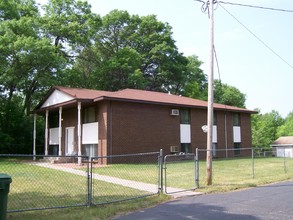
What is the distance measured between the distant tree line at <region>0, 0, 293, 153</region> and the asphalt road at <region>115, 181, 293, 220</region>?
505 inches

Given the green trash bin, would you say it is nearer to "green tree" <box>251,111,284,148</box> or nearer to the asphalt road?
the asphalt road

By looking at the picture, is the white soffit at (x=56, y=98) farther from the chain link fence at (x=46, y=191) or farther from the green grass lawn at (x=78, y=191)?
the chain link fence at (x=46, y=191)

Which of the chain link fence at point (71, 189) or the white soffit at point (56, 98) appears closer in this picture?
the chain link fence at point (71, 189)

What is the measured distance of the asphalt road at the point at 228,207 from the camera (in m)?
8.00

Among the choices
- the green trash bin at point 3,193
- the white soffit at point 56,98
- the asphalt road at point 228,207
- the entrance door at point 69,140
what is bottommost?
the asphalt road at point 228,207

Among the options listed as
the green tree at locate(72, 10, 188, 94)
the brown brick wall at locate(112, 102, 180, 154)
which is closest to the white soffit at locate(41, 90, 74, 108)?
the brown brick wall at locate(112, 102, 180, 154)

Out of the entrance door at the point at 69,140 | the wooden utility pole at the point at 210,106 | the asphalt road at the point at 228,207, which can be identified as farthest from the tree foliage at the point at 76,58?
the asphalt road at the point at 228,207

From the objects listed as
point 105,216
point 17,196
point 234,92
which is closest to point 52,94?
point 17,196

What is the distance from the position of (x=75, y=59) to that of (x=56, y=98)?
59.5 feet

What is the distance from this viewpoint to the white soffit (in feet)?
84.4

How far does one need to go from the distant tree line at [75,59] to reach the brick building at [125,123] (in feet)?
14.2

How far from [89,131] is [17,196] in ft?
49.6

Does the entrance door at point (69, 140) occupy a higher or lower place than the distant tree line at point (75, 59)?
lower

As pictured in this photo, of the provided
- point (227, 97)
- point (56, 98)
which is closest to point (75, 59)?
point (56, 98)
